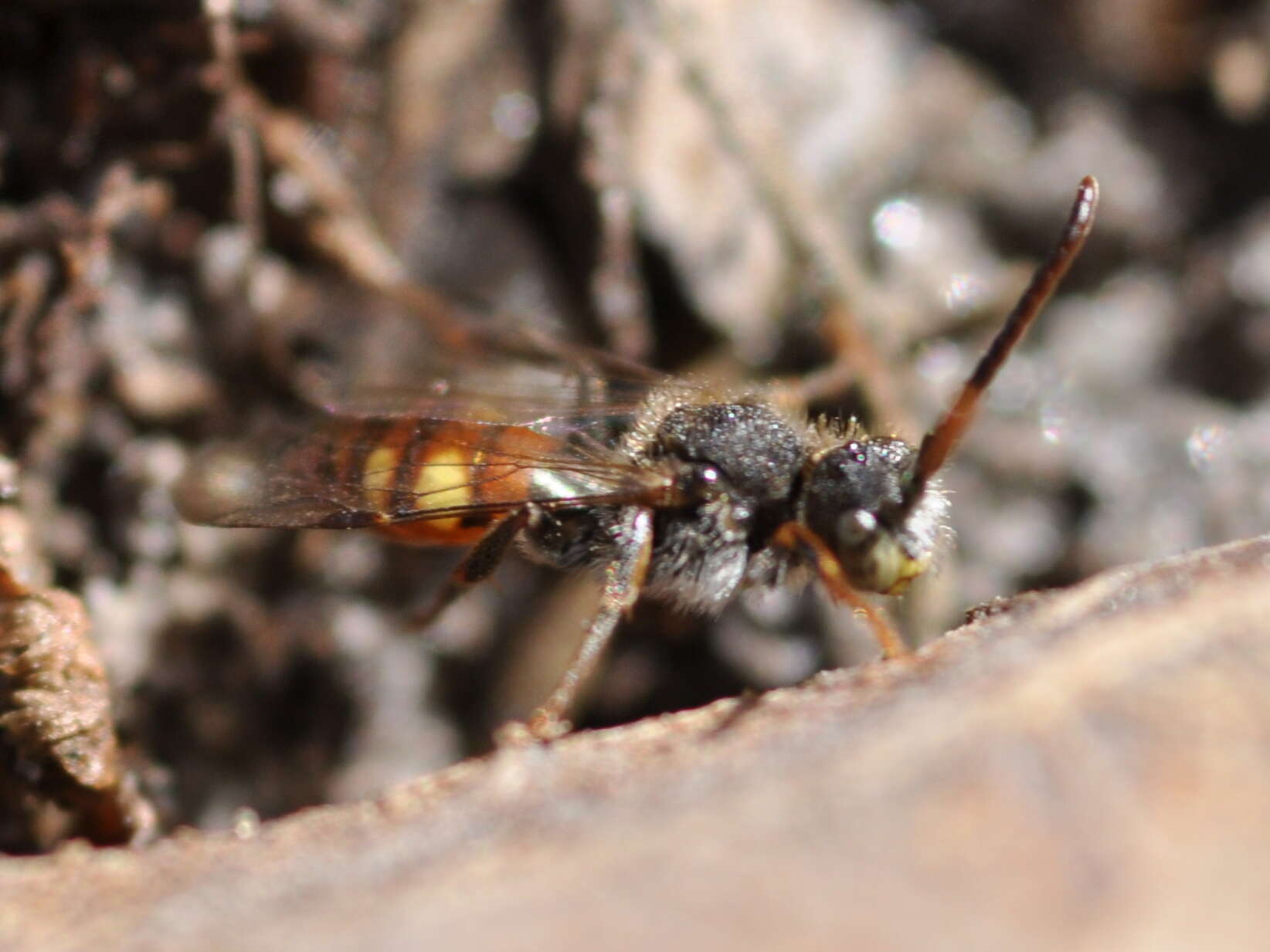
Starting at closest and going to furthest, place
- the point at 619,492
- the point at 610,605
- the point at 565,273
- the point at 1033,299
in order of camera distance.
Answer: the point at 1033,299 < the point at 610,605 < the point at 619,492 < the point at 565,273

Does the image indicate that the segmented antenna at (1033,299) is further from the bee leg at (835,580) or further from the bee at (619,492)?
the bee leg at (835,580)

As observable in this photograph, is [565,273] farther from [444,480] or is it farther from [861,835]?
[861,835]

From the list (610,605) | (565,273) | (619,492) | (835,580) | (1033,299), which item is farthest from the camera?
(565,273)

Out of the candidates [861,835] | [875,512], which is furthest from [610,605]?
[861,835]

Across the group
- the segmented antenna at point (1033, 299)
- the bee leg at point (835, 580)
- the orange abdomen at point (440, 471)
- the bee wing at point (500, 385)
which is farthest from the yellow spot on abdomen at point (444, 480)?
the segmented antenna at point (1033, 299)

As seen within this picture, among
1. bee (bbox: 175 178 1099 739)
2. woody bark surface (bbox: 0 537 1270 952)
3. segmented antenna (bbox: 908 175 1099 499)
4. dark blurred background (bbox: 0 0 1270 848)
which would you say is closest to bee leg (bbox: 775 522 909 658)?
bee (bbox: 175 178 1099 739)
